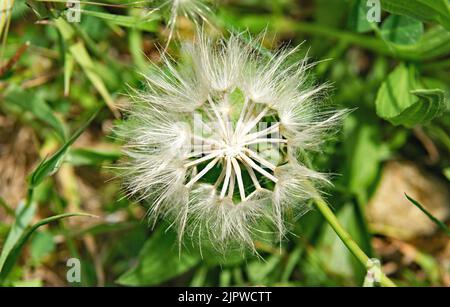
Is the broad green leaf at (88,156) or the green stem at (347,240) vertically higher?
the broad green leaf at (88,156)

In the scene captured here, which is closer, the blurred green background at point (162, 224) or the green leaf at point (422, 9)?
the green leaf at point (422, 9)

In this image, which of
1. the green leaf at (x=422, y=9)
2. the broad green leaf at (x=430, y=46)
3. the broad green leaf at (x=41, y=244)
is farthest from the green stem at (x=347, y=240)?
the broad green leaf at (x=41, y=244)

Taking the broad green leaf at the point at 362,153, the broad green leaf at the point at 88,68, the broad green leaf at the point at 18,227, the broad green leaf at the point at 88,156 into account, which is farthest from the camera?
the broad green leaf at the point at 362,153

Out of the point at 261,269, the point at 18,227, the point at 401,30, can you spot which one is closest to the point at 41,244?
the point at 18,227

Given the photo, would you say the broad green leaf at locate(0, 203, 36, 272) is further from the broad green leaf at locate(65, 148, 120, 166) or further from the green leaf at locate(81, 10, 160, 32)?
the green leaf at locate(81, 10, 160, 32)

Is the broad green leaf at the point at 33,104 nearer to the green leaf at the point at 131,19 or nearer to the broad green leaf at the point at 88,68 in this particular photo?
the broad green leaf at the point at 88,68

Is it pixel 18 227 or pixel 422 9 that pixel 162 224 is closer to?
pixel 18 227
